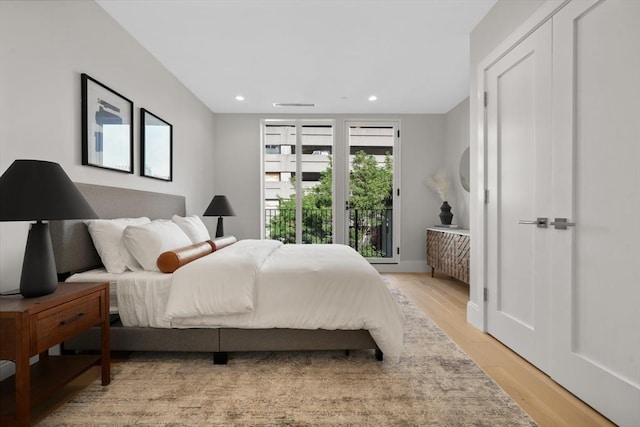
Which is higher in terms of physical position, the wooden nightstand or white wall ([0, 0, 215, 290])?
white wall ([0, 0, 215, 290])

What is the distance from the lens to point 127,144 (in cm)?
279

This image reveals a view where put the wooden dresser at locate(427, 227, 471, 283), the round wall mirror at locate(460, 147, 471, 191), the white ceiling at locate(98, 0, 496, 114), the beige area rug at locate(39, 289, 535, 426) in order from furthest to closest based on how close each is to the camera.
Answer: the round wall mirror at locate(460, 147, 471, 191)
the wooden dresser at locate(427, 227, 471, 283)
the white ceiling at locate(98, 0, 496, 114)
the beige area rug at locate(39, 289, 535, 426)

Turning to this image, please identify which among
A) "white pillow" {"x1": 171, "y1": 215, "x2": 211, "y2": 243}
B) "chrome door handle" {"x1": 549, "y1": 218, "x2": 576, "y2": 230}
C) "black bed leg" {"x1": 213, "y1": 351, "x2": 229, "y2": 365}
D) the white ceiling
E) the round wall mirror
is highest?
the white ceiling

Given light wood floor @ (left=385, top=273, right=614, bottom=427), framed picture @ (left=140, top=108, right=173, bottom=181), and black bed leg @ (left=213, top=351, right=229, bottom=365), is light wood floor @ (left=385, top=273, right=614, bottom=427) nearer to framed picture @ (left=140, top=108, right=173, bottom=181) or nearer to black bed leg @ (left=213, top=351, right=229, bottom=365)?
black bed leg @ (left=213, top=351, right=229, bottom=365)

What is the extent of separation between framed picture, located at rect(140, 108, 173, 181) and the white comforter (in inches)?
60.9

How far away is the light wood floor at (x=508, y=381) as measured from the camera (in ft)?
5.01

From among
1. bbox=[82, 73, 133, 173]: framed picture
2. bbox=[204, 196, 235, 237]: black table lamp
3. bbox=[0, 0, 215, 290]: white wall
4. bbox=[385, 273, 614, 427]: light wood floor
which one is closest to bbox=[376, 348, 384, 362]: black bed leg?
bbox=[385, 273, 614, 427]: light wood floor

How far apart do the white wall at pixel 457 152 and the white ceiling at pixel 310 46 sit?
37cm

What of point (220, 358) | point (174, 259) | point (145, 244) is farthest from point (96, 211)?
point (220, 358)

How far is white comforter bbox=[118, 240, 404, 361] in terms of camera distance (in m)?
1.90

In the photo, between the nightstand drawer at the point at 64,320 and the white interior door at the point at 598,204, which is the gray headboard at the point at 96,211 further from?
the white interior door at the point at 598,204

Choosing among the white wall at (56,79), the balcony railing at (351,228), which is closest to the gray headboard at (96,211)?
the white wall at (56,79)

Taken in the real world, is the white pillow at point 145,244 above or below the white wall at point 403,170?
below

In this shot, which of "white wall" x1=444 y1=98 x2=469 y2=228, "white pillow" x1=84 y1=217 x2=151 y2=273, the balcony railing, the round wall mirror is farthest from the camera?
the balcony railing
